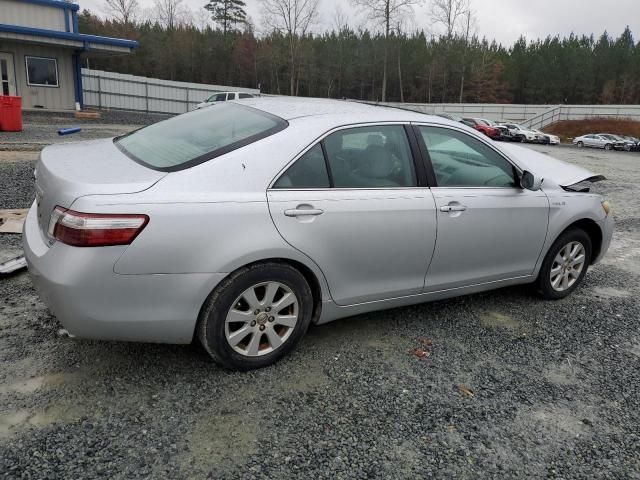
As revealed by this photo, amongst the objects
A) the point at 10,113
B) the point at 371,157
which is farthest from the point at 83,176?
the point at 10,113

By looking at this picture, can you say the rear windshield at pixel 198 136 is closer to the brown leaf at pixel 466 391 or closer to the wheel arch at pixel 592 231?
the brown leaf at pixel 466 391

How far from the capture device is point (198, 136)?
3.26 metres

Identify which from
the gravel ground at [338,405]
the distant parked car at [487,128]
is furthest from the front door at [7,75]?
the distant parked car at [487,128]

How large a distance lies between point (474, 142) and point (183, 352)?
8.31 feet

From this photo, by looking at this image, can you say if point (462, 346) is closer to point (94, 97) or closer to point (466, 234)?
point (466, 234)

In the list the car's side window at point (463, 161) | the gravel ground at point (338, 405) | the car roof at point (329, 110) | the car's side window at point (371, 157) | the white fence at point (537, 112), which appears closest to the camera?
the gravel ground at point (338, 405)

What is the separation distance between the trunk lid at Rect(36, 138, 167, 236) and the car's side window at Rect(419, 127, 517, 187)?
6.13 ft

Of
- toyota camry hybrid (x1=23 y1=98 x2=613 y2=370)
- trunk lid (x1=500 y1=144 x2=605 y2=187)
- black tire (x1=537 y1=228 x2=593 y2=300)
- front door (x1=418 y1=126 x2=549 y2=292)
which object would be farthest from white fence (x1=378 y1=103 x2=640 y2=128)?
toyota camry hybrid (x1=23 y1=98 x2=613 y2=370)

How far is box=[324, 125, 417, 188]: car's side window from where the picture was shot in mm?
3176

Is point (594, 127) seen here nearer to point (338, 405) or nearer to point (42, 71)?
point (42, 71)

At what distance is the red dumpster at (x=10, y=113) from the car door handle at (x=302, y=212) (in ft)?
45.2

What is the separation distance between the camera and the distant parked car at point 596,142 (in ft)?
112

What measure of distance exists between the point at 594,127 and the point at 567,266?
4765 cm

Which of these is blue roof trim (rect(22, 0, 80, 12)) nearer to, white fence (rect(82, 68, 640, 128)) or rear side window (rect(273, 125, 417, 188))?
white fence (rect(82, 68, 640, 128))
